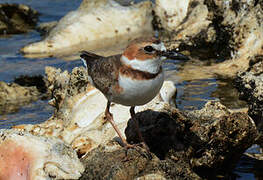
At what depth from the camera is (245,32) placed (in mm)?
7742

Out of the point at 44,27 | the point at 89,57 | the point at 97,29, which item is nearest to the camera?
the point at 89,57

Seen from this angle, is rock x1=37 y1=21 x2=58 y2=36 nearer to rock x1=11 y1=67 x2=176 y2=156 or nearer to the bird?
rock x1=11 y1=67 x2=176 y2=156

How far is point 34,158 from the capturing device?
13.4 ft

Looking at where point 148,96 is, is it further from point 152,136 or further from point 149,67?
point 152,136

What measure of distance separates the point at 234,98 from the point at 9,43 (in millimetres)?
6615

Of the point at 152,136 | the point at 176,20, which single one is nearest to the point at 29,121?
the point at 152,136

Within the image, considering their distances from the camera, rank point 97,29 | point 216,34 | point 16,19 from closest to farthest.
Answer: point 216,34 < point 97,29 < point 16,19

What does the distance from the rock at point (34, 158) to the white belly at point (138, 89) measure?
0.76 meters

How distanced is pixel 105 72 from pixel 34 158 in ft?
3.75

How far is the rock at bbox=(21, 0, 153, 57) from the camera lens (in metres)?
10.5

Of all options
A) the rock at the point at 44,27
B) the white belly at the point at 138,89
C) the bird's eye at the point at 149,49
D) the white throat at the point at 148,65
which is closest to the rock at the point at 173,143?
the white belly at the point at 138,89

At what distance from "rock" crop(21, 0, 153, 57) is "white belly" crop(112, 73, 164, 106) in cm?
583

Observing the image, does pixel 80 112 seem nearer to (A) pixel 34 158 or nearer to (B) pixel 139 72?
(A) pixel 34 158

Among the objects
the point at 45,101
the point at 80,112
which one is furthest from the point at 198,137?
the point at 45,101
